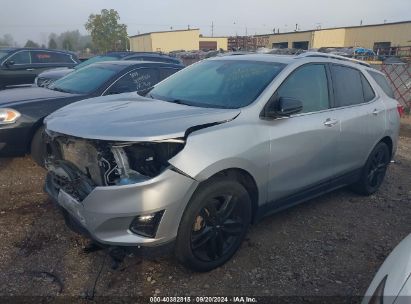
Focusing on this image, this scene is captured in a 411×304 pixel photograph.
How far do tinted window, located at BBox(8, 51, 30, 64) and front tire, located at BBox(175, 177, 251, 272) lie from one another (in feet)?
32.6

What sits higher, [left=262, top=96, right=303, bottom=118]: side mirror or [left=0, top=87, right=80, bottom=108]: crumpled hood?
[left=262, top=96, right=303, bottom=118]: side mirror

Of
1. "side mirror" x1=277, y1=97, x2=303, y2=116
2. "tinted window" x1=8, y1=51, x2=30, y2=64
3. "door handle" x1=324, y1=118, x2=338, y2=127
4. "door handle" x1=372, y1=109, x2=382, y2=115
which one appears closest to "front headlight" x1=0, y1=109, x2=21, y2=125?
"side mirror" x1=277, y1=97, x2=303, y2=116

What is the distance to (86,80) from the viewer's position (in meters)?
5.86

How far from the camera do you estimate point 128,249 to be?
8.91 feet

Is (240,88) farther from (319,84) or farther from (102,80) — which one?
(102,80)

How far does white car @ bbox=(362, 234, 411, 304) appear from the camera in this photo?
5.36 ft

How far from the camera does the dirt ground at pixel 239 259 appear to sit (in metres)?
2.97

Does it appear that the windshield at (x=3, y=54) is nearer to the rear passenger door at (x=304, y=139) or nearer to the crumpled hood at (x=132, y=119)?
the crumpled hood at (x=132, y=119)

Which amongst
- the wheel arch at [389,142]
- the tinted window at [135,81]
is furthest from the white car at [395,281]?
the tinted window at [135,81]

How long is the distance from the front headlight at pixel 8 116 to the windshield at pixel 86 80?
0.96 metres

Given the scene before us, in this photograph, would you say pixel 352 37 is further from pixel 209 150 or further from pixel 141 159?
pixel 141 159

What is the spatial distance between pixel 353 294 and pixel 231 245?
3.34ft

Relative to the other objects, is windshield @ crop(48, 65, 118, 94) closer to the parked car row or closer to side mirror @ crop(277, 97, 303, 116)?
the parked car row

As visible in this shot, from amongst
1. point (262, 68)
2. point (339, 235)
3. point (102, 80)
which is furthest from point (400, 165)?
point (102, 80)
